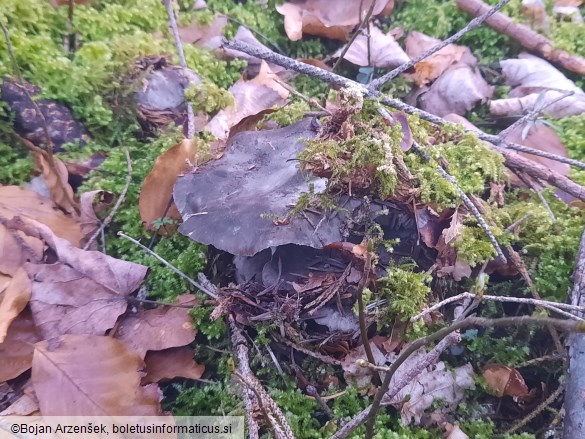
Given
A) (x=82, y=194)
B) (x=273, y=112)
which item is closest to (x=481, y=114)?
(x=273, y=112)

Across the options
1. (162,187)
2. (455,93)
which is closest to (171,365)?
(162,187)

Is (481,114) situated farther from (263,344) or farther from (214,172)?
(263,344)

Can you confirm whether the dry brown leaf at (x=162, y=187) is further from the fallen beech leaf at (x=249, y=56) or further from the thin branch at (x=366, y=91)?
the fallen beech leaf at (x=249, y=56)

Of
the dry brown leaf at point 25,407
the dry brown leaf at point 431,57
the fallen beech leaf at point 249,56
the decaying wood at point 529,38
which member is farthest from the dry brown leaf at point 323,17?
the dry brown leaf at point 25,407

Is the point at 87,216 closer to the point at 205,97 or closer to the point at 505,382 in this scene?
the point at 205,97

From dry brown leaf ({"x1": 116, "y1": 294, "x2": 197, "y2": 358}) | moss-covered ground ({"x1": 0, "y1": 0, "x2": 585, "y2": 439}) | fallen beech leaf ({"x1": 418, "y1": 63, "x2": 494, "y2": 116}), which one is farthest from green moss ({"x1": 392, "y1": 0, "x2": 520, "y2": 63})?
dry brown leaf ({"x1": 116, "y1": 294, "x2": 197, "y2": 358})

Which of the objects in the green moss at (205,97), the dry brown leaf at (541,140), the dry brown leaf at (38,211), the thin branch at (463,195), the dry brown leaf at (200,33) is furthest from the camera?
the dry brown leaf at (200,33)

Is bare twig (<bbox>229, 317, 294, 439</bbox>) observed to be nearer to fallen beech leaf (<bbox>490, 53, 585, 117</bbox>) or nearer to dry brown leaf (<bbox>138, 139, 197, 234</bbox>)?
dry brown leaf (<bbox>138, 139, 197, 234</bbox>)
